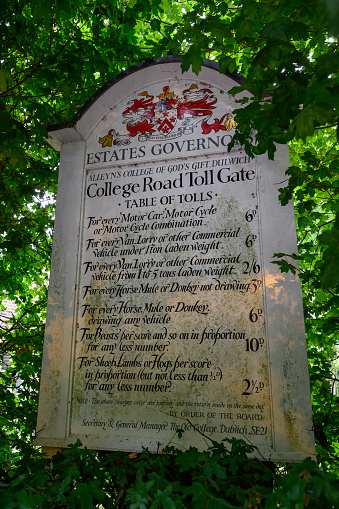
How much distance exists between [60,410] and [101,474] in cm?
96

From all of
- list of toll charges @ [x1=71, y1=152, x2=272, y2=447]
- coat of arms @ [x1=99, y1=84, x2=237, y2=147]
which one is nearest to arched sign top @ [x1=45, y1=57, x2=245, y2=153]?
coat of arms @ [x1=99, y1=84, x2=237, y2=147]

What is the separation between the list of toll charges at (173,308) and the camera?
2865 millimetres

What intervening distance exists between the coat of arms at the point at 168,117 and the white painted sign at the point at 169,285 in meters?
0.01

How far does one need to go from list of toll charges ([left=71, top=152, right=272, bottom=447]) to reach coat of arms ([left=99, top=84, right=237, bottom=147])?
31 centimetres

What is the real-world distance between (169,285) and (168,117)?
1.58m

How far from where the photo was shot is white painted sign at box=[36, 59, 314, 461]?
282cm

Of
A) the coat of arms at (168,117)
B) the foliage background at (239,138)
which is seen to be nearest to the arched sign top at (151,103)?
the coat of arms at (168,117)

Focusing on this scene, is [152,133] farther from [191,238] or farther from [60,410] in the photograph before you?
[60,410]

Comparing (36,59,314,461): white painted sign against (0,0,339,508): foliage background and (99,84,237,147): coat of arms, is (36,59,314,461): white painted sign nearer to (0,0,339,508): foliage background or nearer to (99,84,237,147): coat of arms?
(99,84,237,147): coat of arms

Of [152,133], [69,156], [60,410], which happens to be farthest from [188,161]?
[60,410]

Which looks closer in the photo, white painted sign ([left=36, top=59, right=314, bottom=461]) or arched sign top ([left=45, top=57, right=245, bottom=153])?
white painted sign ([left=36, top=59, right=314, bottom=461])

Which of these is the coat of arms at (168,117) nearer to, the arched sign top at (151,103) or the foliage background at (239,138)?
the arched sign top at (151,103)

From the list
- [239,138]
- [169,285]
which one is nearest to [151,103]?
[239,138]

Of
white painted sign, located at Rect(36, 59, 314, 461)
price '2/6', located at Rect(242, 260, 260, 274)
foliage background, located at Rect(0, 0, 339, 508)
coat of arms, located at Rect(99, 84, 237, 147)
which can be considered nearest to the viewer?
foliage background, located at Rect(0, 0, 339, 508)
